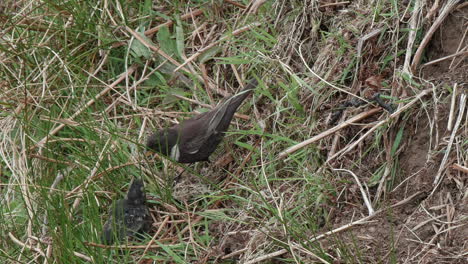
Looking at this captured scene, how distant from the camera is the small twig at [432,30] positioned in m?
4.23

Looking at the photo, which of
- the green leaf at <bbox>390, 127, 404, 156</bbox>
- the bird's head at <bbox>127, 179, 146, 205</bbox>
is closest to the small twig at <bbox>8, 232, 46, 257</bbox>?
the bird's head at <bbox>127, 179, 146, 205</bbox>

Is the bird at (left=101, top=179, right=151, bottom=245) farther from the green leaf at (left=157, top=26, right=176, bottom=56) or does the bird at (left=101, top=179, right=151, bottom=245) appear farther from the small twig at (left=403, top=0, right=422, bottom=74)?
the small twig at (left=403, top=0, right=422, bottom=74)

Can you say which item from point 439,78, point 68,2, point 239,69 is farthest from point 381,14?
point 68,2

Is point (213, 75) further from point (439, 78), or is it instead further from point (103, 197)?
point (439, 78)

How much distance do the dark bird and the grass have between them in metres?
0.10

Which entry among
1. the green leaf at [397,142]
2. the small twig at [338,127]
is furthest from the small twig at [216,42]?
the green leaf at [397,142]

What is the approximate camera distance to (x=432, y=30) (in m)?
4.25

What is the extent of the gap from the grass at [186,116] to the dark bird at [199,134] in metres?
0.10

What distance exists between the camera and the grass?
4148mm

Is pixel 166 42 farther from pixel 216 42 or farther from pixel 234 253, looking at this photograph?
pixel 234 253

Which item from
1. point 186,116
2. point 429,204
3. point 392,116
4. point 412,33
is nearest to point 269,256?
point 429,204

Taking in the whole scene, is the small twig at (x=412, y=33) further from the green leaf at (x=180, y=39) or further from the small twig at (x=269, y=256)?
the green leaf at (x=180, y=39)

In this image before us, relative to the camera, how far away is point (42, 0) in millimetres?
5750

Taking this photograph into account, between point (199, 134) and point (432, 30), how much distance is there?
1.59m
